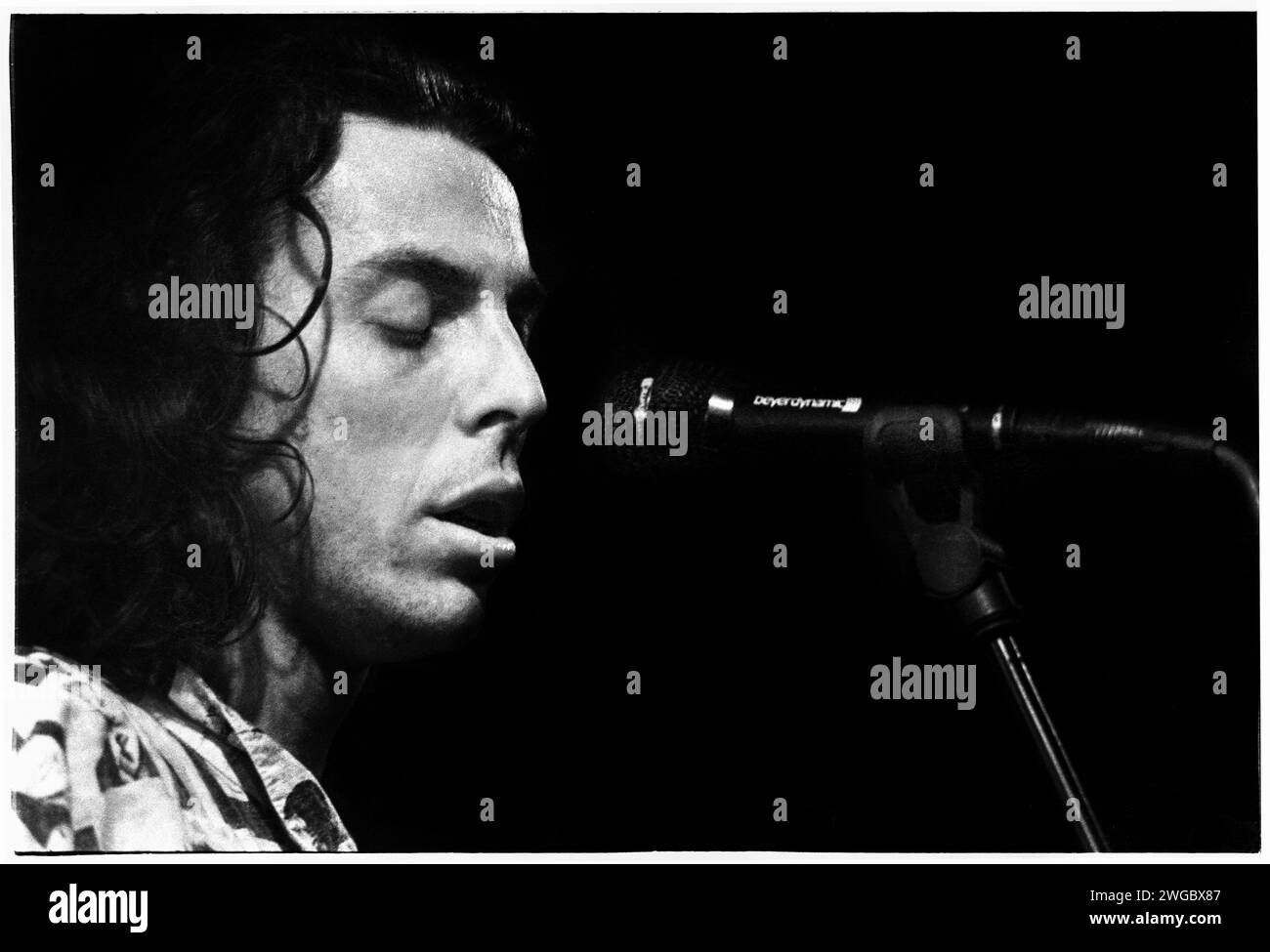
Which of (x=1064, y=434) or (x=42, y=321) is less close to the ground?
(x=42, y=321)

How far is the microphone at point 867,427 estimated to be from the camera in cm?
280

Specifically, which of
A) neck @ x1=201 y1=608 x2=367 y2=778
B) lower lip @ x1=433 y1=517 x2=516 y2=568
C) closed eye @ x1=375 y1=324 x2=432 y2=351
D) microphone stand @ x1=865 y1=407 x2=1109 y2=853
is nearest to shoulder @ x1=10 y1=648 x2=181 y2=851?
neck @ x1=201 y1=608 x2=367 y2=778

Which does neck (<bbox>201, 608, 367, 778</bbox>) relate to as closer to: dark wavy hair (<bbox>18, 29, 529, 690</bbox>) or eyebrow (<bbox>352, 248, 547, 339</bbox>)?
dark wavy hair (<bbox>18, 29, 529, 690</bbox>)

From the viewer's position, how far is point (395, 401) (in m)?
2.93

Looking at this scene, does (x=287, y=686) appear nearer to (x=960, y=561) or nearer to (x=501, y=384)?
(x=501, y=384)

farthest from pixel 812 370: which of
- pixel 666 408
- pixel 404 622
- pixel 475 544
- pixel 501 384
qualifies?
pixel 404 622

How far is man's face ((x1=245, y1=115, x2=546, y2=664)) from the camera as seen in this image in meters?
2.94

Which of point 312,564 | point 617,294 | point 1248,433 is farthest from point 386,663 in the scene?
point 1248,433

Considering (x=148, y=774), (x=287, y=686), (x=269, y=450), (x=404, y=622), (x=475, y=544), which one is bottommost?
(x=148, y=774)

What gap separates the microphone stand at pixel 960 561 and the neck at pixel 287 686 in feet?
3.10

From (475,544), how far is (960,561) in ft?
2.63

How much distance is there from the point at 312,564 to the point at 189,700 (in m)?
0.30

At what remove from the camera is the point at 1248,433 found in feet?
9.85
